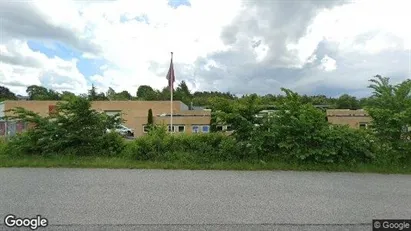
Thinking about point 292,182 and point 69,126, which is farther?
point 69,126

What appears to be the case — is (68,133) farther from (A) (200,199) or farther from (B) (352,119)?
(B) (352,119)

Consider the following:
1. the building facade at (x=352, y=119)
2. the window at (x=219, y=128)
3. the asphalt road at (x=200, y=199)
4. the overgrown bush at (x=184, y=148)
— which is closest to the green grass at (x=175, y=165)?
the overgrown bush at (x=184, y=148)

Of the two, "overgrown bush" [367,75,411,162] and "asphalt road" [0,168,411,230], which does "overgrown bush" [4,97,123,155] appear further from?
"overgrown bush" [367,75,411,162]

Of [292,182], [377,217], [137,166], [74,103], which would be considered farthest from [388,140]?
[74,103]

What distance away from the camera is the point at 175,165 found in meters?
8.91

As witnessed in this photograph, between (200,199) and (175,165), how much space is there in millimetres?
3238

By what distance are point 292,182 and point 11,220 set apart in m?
5.64

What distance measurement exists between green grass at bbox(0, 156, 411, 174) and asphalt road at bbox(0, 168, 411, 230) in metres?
0.48

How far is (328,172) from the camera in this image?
874 centimetres

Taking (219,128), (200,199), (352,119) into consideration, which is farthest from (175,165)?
(352,119)

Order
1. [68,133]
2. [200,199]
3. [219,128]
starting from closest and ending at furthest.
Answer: [200,199] < [68,133] < [219,128]

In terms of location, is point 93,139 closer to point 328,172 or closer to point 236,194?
point 236,194

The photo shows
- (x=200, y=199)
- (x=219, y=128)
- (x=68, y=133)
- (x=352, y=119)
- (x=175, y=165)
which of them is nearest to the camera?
(x=200, y=199)

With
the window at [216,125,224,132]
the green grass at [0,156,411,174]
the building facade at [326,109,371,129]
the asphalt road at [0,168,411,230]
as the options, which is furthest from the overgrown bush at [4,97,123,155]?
the building facade at [326,109,371,129]
